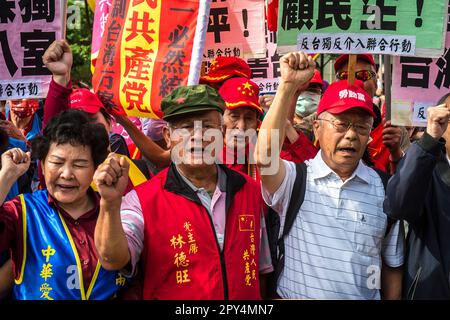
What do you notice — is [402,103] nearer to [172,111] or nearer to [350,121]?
[350,121]

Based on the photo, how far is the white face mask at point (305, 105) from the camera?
5.84 metres

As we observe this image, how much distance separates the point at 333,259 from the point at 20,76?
2765 mm

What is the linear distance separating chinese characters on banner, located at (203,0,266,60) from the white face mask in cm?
73

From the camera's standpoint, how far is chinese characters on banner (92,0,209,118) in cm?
479

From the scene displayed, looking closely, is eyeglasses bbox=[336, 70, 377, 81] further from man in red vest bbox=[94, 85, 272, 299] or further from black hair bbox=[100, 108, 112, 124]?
man in red vest bbox=[94, 85, 272, 299]

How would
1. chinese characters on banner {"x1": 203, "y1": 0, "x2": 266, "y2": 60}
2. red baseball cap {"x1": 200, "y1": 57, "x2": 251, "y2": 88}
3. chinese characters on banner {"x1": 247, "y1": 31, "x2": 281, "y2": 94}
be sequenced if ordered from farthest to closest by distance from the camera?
chinese characters on banner {"x1": 247, "y1": 31, "x2": 281, "y2": 94} < chinese characters on banner {"x1": 203, "y1": 0, "x2": 266, "y2": 60} < red baseball cap {"x1": 200, "y1": 57, "x2": 251, "y2": 88}

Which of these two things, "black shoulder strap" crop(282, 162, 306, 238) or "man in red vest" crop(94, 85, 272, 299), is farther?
"black shoulder strap" crop(282, 162, 306, 238)

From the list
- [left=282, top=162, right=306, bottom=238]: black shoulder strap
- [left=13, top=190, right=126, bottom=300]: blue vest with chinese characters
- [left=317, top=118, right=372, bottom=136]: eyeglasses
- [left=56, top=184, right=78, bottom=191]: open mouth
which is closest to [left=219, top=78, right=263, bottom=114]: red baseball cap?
[left=317, top=118, right=372, bottom=136]: eyeglasses

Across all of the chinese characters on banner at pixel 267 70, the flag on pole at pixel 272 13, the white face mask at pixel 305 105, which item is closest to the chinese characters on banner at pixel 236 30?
the flag on pole at pixel 272 13

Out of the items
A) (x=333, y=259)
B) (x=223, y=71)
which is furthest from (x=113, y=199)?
(x=223, y=71)

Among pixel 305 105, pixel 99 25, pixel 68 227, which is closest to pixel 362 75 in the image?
pixel 305 105

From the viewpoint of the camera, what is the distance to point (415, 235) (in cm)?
368

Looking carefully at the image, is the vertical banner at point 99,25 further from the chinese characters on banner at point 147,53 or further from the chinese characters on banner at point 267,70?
the chinese characters on banner at point 267,70

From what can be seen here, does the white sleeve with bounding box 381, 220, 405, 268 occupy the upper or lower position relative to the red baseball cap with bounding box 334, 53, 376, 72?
lower
